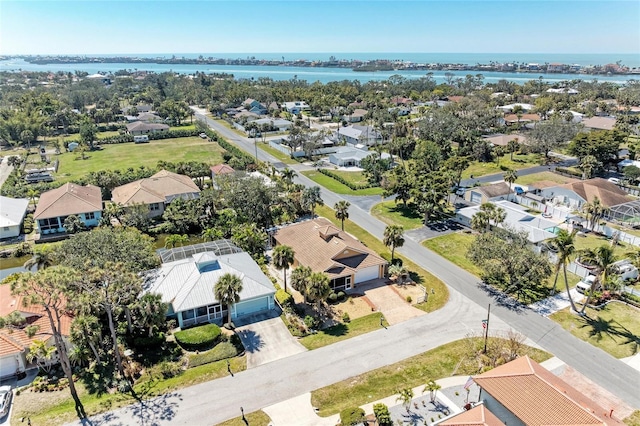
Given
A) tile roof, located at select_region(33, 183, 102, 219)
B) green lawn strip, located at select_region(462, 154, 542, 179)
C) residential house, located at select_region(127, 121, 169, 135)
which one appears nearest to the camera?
tile roof, located at select_region(33, 183, 102, 219)

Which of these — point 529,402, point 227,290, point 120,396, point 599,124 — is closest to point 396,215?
point 227,290

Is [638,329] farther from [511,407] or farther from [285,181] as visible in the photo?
[285,181]

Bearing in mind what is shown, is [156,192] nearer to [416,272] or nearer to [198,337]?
[198,337]

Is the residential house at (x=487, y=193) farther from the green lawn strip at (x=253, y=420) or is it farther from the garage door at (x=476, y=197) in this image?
the green lawn strip at (x=253, y=420)

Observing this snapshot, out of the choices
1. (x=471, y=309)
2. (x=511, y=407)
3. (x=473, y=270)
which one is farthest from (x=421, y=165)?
(x=511, y=407)

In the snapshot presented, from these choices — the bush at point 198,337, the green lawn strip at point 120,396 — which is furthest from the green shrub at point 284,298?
the green lawn strip at point 120,396

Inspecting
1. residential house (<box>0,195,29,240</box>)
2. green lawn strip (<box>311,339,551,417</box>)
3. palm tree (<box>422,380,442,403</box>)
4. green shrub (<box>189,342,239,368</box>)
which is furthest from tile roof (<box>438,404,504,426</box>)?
residential house (<box>0,195,29,240</box>)

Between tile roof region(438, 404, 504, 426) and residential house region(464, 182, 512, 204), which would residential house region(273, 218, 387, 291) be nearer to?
tile roof region(438, 404, 504, 426)
